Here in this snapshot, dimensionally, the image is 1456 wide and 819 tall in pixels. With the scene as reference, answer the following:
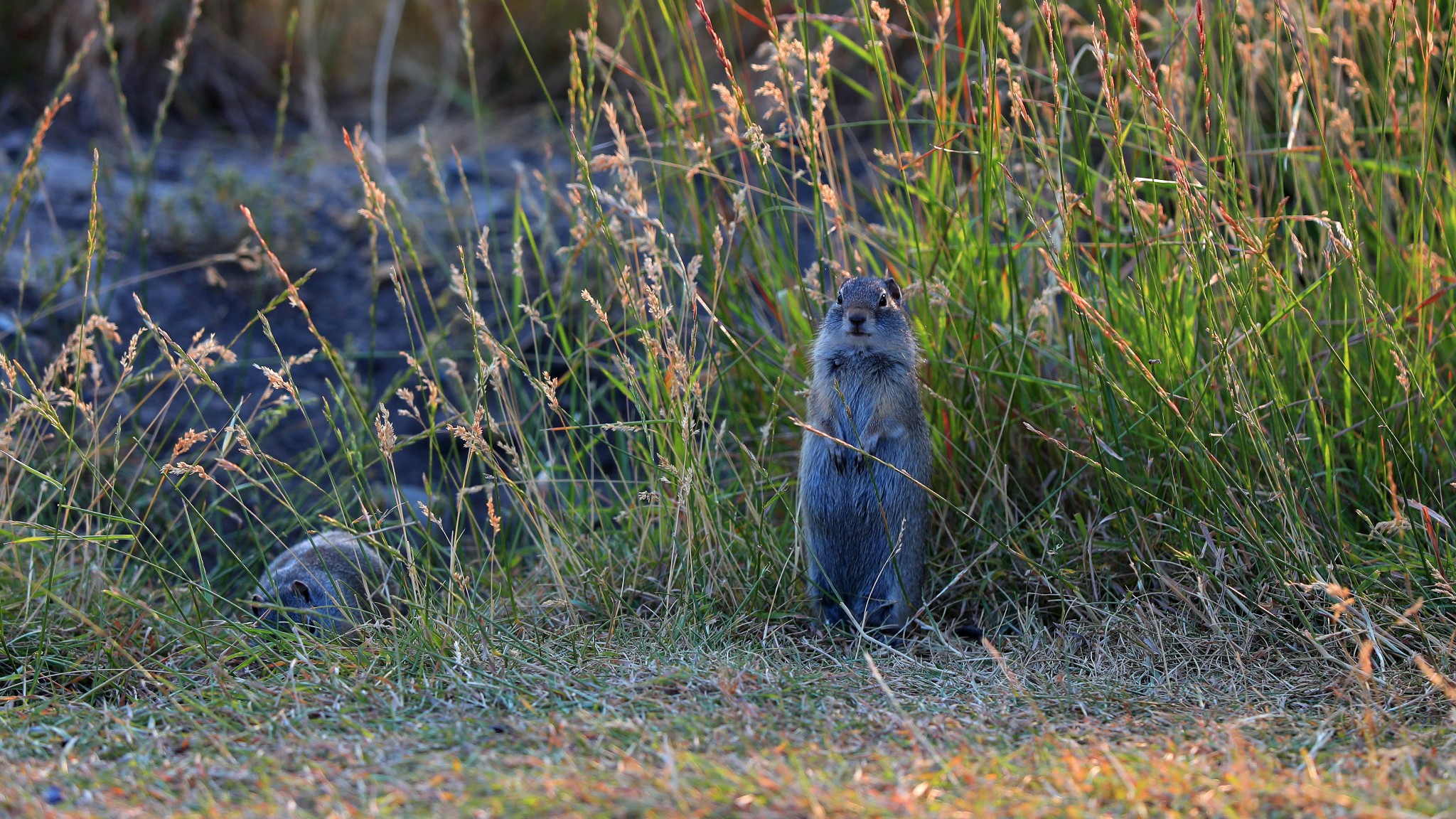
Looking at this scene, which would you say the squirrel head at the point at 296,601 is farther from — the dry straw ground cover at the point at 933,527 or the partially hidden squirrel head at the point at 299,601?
the dry straw ground cover at the point at 933,527

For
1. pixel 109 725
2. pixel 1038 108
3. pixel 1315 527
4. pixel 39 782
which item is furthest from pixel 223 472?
pixel 1315 527

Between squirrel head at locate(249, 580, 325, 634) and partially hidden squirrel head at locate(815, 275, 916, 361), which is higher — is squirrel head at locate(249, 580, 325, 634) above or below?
below

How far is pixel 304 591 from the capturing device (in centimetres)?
350

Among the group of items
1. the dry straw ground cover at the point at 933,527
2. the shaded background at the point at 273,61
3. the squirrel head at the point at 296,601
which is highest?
the shaded background at the point at 273,61

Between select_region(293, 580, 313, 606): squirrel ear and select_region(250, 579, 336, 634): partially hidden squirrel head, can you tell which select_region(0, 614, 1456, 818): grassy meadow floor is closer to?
select_region(250, 579, 336, 634): partially hidden squirrel head

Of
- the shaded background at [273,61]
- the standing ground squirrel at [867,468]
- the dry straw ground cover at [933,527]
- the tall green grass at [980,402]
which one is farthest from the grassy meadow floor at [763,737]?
the shaded background at [273,61]

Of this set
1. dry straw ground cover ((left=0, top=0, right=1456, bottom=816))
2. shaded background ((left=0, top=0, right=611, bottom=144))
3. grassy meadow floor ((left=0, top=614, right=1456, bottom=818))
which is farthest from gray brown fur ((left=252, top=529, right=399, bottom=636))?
shaded background ((left=0, top=0, right=611, bottom=144))

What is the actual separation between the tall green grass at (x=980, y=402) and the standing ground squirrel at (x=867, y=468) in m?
0.12

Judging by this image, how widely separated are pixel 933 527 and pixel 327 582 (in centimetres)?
179

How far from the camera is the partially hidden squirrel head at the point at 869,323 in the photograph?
3.31 meters

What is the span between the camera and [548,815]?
2051 mm

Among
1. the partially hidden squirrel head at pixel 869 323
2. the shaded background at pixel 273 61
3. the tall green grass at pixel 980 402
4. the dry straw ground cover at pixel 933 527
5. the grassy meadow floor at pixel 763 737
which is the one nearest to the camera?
the grassy meadow floor at pixel 763 737

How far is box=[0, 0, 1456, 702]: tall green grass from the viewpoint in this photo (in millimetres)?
2938

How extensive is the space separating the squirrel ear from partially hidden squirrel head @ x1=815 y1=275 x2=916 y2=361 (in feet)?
5.28
